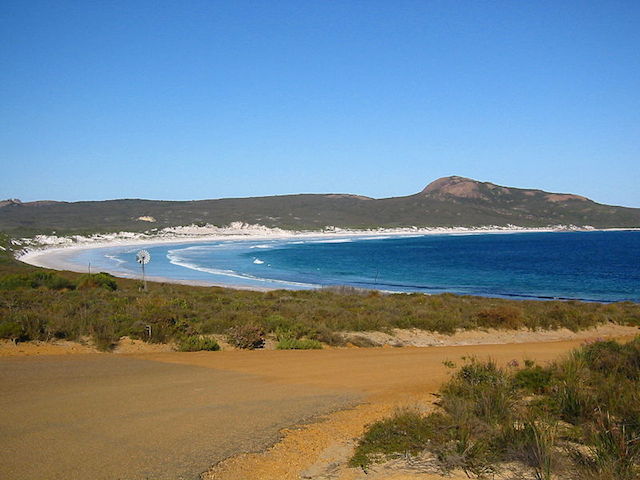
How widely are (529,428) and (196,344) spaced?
29.1ft

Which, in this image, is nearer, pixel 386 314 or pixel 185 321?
pixel 185 321

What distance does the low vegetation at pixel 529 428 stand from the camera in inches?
188

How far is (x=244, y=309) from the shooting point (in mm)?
18188

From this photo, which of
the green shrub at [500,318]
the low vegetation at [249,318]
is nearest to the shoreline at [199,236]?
the low vegetation at [249,318]

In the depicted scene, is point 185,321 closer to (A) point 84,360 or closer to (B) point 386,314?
(A) point 84,360

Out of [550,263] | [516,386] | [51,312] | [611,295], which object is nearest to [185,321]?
[51,312]

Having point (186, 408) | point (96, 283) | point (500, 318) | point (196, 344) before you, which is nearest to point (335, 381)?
point (186, 408)

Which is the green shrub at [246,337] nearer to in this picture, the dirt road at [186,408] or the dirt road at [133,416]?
the dirt road at [186,408]

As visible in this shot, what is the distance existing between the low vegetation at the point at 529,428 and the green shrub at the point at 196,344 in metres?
6.48

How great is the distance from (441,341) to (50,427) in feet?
42.0

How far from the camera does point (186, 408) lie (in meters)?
7.21

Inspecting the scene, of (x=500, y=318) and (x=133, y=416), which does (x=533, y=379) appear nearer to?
(x=133, y=416)

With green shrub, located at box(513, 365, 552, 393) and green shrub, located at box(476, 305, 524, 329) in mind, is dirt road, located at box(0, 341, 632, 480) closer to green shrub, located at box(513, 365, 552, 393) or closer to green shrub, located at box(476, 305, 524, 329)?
green shrub, located at box(513, 365, 552, 393)

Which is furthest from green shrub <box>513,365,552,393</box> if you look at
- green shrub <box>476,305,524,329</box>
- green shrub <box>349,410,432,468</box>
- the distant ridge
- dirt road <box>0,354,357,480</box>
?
the distant ridge
